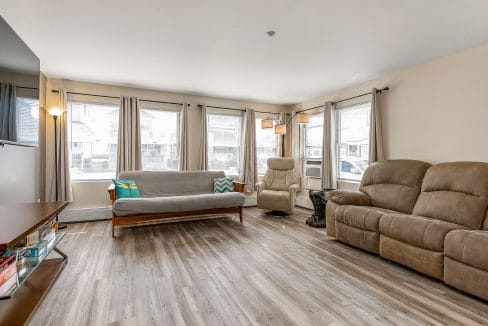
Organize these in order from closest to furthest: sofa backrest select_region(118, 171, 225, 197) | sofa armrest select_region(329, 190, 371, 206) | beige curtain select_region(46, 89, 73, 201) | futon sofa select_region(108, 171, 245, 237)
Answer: sofa armrest select_region(329, 190, 371, 206) < futon sofa select_region(108, 171, 245, 237) < beige curtain select_region(46, 89, 73, 201) < sofa backrest select_region(118, 171, 225, 197)

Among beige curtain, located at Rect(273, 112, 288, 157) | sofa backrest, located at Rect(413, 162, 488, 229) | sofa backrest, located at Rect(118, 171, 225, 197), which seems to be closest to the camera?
sofa backrest, located at Rect(413, 162, 488, 229)

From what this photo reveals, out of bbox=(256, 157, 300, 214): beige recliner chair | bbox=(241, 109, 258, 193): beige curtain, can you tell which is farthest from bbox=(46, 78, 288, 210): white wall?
bbox=(256, 157, 300, 214): beige recliner chair

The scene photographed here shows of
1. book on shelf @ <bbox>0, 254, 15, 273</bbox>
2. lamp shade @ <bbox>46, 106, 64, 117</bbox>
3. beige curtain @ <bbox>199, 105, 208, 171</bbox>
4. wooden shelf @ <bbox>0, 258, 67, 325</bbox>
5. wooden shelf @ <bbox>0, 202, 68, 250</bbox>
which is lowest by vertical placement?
wooden shelf @ <bbox>0, 258, 67, 325</bbox>

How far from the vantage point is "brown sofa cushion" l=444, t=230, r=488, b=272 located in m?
1.97

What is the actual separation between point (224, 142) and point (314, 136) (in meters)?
1.96

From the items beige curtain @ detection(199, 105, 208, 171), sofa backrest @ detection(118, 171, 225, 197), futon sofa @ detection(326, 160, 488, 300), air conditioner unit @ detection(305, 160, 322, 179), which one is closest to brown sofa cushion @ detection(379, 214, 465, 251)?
futon sofa @ detection(326, 160, 488, 300)

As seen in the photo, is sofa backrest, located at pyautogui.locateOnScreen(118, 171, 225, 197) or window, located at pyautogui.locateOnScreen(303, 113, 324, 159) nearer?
sofa backrest, located at pyautogui.locateOnScreen(118, 171, 225, 197)

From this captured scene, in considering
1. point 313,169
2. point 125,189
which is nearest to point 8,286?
point 125,189

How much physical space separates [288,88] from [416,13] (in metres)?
2.60

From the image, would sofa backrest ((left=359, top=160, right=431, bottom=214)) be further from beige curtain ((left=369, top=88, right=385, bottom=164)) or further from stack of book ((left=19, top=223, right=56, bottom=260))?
stack of book ((left=19, top=223, right=56, bottom=260))

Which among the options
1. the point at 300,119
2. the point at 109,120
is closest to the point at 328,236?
the point at 300,119

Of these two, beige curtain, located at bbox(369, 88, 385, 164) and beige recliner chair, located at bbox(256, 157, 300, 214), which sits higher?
beige curtain, located at bbox(369, 88, 385, 164)

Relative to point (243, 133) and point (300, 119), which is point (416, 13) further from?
point (243, 133)

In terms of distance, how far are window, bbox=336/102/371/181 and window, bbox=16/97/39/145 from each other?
451cm
